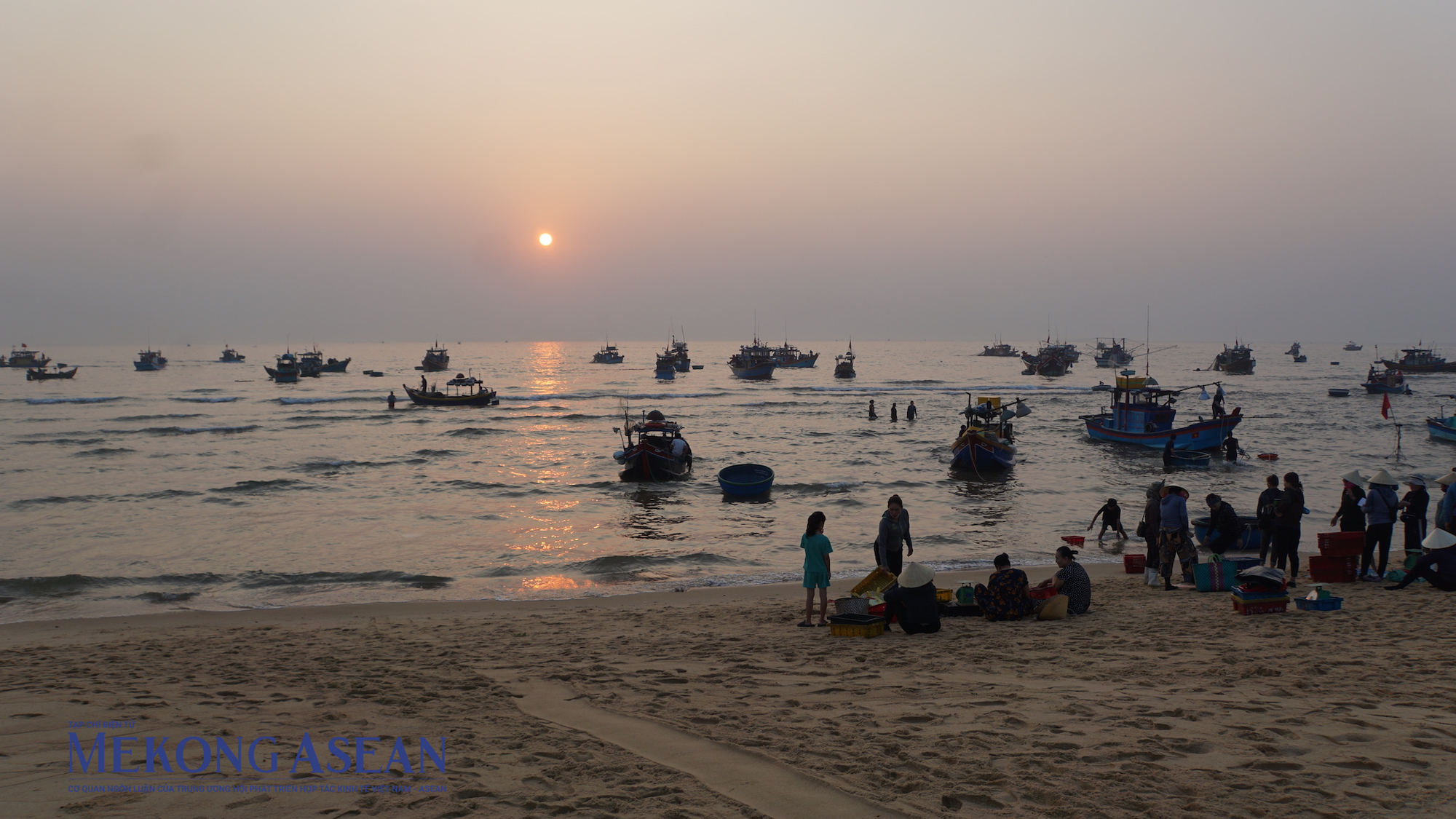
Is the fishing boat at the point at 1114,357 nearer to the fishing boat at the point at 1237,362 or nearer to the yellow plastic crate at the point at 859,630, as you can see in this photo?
the fishing boat at the point at 1237,362

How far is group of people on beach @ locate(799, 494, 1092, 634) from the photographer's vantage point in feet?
33.2

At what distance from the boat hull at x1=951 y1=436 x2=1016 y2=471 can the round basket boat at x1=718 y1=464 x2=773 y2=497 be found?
1019cm

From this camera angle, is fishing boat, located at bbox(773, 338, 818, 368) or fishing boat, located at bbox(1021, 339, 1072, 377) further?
fishing boat, located at bbox(773, 338, 818, 368)

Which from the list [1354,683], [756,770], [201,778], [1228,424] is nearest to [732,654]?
[756,770]

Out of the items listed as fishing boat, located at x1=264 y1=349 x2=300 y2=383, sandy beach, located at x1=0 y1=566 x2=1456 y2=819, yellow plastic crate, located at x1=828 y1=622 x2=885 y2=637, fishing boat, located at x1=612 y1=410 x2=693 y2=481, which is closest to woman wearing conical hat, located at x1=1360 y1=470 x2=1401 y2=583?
sandy beach, located at x1=0 y1=566 x2=1456 y2=819

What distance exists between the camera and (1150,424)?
1612 inches

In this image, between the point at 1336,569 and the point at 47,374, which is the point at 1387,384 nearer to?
the point at 1336,569

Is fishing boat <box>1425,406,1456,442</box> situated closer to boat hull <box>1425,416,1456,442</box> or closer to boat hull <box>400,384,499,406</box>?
boat hull <box>1425,416,1456,442</box>

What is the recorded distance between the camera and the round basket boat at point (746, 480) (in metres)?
27.4

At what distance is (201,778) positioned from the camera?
231 inches

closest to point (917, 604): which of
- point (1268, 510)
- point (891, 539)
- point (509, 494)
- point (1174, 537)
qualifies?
point (891, 539)

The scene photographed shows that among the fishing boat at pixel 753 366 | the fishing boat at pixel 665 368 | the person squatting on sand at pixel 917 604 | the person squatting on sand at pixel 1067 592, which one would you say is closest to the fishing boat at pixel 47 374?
the fishing boat at pixel 665 368

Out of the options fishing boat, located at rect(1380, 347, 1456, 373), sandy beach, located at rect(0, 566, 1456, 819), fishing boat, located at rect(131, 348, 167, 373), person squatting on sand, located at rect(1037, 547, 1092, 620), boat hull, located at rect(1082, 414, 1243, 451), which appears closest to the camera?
sandy beach, located at rect(0, 566, 1456, 819)

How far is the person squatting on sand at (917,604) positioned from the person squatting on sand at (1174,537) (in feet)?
16.4
